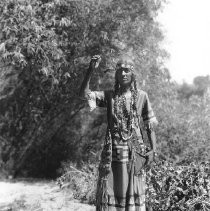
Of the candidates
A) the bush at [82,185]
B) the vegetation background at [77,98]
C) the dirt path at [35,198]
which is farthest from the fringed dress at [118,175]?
the bush at [82,185]

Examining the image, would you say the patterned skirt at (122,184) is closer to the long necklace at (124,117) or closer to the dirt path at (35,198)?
the long necklace at (124,117)

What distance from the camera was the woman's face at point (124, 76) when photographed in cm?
385

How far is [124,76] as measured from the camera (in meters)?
3.84

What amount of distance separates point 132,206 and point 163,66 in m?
6.81

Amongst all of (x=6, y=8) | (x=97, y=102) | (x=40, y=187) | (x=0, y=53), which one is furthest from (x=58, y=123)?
(x=97, y=102)

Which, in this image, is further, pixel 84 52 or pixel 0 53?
pixel 84 52

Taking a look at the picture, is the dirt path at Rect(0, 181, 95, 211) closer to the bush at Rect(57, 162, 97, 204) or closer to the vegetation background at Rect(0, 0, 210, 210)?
the bush at Rect(57, 162, 97, 204)

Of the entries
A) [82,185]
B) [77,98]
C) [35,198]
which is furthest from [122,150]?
[77,98]

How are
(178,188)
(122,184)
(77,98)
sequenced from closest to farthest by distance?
1. (122,184)
2. (178,188)
3. (77,98)

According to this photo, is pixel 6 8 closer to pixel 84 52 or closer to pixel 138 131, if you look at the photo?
pixel 84 52

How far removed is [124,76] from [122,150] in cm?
76

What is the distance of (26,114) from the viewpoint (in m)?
10.1

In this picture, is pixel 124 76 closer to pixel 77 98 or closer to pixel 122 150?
pixel 122 150

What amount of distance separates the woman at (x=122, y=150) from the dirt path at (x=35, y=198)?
2.63 metres
